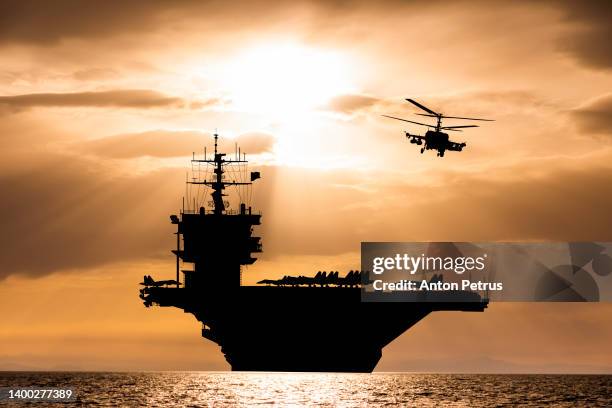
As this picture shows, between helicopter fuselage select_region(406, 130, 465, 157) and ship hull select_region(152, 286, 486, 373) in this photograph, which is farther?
ship hull select_region(152, 286, 486, 373)

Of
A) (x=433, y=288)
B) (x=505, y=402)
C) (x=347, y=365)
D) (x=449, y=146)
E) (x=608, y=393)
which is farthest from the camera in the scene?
(x=608, y=393)

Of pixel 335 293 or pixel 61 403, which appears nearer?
pixel 61 403

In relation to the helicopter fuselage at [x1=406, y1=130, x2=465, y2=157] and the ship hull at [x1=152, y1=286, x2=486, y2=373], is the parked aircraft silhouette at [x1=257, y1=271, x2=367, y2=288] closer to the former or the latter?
the ship hull at [x1=152, y1=286, x2=486, y2=373]

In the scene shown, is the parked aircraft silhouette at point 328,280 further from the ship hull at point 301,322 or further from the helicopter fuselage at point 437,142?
the helicopter fuselage at point 437,142

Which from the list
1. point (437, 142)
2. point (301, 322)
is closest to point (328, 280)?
point (301, 322)

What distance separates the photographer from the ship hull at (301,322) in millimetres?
82688

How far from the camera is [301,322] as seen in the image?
86312 millimetres

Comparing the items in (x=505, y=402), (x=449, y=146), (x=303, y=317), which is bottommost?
(x=505, y=402)

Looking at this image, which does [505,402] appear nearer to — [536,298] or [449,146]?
[536,298]

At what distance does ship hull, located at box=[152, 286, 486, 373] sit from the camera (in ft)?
271

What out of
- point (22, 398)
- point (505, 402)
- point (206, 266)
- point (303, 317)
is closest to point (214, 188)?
point (206, 266)

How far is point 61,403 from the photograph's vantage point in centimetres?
7238

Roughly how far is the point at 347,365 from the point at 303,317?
8.11 meters

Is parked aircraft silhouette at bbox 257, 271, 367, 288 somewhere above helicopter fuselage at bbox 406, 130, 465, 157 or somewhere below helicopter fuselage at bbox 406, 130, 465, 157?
below
